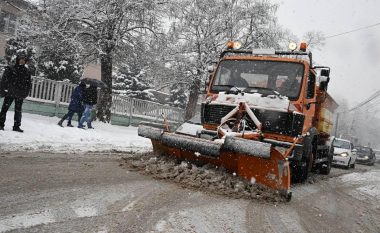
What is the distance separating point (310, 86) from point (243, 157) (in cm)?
281

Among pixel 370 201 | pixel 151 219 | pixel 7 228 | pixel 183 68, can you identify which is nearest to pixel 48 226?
pixel 7 228

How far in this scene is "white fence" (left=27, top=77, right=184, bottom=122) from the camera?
47.3 feet

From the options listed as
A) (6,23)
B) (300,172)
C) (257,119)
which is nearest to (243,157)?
(257,119)

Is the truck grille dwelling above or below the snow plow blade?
above

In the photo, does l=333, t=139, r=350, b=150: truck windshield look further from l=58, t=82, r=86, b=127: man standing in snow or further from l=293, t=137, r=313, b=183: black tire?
l=58, t=82, r=86, b=127: man standing in snow

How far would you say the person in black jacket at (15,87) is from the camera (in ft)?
31.1

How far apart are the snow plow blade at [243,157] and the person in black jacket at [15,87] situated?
14.9 feet

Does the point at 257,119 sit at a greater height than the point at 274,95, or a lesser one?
lesser

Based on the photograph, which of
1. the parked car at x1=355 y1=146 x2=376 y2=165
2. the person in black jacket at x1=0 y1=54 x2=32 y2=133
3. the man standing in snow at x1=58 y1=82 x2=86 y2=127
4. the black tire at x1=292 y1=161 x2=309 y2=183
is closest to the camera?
the black tire at x1=292 y1=161 x2=309 y2=183

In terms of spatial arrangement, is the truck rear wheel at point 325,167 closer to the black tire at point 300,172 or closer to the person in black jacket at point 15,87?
the black tire at point 300,172

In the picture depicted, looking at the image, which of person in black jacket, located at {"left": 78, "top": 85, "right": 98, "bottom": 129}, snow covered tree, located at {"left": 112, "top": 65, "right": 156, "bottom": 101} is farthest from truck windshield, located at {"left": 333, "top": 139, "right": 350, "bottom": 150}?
snow covered tree, located at {"left": 112, "top": 65, "right": 156, "bottom": 101}

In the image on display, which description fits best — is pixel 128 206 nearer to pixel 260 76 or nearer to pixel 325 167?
pixel 260 76

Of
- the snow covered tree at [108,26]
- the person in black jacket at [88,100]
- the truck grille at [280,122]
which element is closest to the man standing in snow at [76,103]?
the person in black jacket at [88,100]

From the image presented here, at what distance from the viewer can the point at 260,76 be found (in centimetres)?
793
